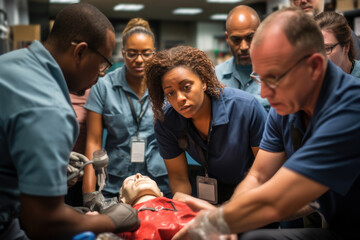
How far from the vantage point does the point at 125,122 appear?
2.71 m

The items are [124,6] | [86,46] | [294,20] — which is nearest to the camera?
[294,20]

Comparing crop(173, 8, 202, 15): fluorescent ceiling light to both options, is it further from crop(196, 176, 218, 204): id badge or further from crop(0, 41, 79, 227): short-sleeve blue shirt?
crop(0, 41, 79, 227): short-sleeve blue shirt

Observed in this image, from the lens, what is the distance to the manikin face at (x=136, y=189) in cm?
231

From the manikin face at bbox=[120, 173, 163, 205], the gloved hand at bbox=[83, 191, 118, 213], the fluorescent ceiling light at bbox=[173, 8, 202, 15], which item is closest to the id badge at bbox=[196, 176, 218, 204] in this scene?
the manikin face at bbox=[120, 173, 163, 205]

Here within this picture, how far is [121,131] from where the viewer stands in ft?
8.89

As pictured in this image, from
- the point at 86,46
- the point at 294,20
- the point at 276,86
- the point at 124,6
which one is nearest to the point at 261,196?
the point at 276,86

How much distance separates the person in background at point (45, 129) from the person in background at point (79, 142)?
1.15 meters

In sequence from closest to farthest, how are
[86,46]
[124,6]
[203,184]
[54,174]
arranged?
[54,174]
[86,46]
[203,184]
[124,6]

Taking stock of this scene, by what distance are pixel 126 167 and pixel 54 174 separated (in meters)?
1.47

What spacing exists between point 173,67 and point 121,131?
0.77 metres

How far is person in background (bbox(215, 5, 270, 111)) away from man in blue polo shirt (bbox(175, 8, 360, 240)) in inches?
57.5

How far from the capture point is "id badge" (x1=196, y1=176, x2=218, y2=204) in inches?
90.5

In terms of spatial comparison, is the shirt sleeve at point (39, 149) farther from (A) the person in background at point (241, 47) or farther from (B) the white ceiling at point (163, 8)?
(B) the white ceiling at point (163, 8)

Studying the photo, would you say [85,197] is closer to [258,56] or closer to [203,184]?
[203,184]
